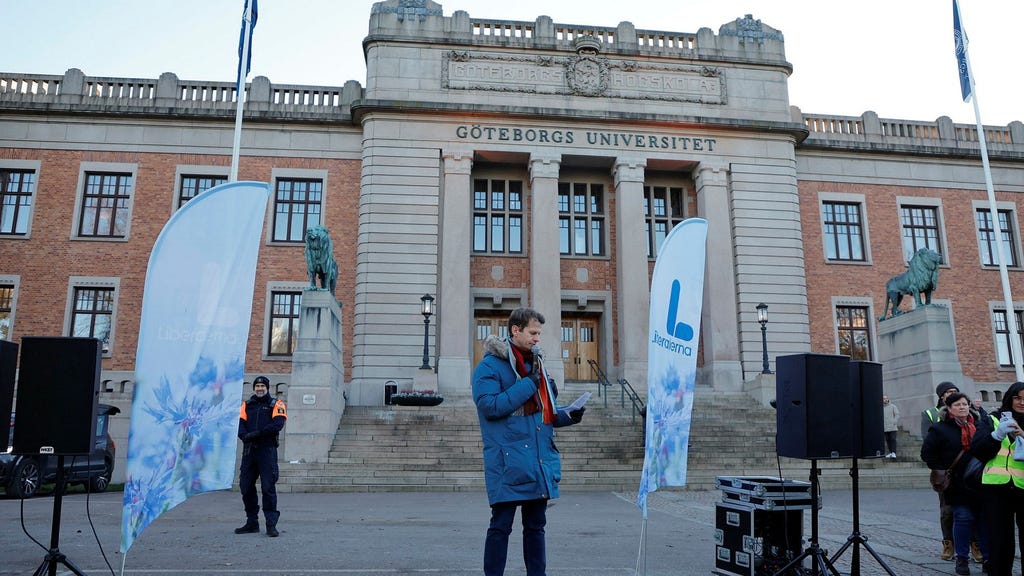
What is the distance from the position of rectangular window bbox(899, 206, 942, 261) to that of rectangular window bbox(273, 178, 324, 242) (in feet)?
68.3

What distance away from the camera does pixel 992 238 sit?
2819cm

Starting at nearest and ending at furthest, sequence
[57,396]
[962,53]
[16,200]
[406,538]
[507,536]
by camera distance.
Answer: [507,536] < [57,396] < [406,538] < [962,53] < [16,200]

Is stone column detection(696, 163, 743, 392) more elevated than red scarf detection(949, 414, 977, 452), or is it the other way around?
stone column detection(696, 163, 743, 392)

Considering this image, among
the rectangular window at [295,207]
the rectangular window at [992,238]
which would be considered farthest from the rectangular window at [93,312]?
the rectangular window at [992,238]

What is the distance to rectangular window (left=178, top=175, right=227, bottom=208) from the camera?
2470cm

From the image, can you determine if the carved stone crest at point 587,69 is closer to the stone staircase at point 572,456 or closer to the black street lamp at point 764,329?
the black street lamp at point 764,329

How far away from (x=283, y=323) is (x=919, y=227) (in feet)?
74.7

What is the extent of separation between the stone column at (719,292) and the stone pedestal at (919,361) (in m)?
4.51

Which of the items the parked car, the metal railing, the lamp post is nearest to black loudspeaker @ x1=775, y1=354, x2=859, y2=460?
the parked car

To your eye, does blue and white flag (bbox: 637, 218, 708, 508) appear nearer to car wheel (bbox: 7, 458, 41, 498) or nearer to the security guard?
the security guard

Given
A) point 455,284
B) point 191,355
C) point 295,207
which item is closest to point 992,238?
point 455,284

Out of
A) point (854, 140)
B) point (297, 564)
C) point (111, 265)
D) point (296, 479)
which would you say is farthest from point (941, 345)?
point (111, 265)

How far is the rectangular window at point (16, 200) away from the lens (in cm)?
2423

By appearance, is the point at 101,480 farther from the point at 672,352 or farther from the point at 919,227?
the point at 919,227
